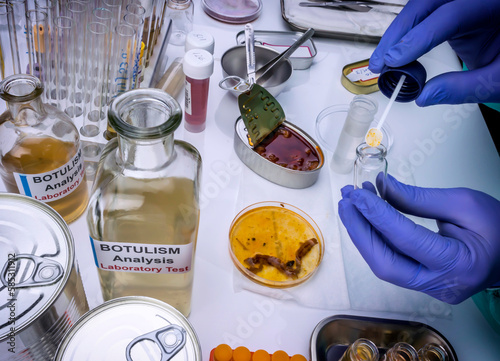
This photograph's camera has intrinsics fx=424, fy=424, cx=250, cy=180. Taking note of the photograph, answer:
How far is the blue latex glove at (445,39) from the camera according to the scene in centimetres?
99

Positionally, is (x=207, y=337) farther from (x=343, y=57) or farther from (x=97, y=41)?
(x=343, y=57)

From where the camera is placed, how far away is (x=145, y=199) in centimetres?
66

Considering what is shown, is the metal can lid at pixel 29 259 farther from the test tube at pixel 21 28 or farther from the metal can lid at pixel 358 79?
the metal can lid at pixel 358 79

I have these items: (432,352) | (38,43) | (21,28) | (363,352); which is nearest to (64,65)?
(38,43)

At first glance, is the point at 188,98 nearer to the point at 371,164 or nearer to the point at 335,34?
the point at 371,164

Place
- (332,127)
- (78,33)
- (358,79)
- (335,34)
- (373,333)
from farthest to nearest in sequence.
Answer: (335,34) → (358,79) → (332,127) → (78,33) → (373,333)

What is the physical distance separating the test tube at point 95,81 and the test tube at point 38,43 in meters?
A: 0.10

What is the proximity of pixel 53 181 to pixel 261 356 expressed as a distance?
0.52 metres

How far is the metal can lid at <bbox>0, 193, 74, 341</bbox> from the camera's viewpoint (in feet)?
1.66

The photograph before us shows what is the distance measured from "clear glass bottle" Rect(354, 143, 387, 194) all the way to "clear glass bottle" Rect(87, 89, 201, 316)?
1.44 feet

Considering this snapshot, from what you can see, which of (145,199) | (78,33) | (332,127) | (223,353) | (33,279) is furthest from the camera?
(332,127)

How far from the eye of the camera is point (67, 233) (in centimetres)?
58

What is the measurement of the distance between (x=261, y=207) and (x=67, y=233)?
578 millimetres

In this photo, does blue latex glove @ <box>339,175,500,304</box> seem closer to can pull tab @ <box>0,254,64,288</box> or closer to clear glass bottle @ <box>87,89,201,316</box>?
clear glass bottle @ <box>87,89,201,316</box>
